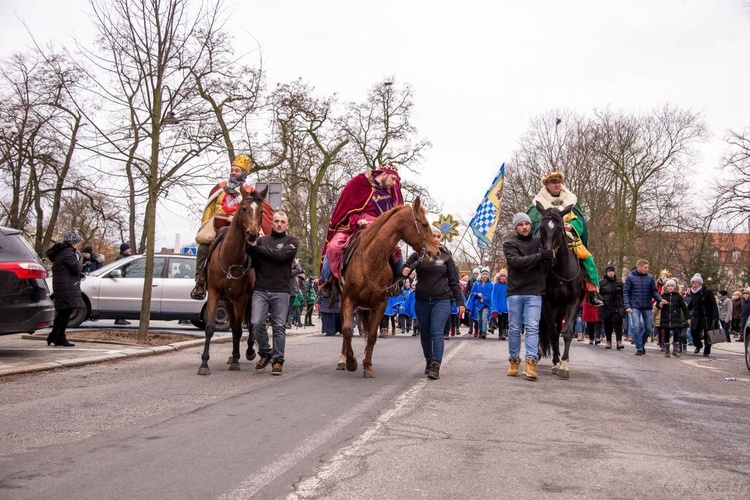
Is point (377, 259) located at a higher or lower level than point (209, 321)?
higher

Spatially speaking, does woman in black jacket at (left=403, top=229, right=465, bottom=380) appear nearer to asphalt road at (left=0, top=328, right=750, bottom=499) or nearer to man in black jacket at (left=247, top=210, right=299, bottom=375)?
asphalt road at (left=0, top=328, right=750, bottom=499)

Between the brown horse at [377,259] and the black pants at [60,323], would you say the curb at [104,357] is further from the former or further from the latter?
the brown horse at [377,259]

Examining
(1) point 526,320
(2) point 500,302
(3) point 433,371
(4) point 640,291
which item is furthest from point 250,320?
(2) point 500,302

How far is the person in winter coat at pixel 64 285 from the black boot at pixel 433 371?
6.30 meters

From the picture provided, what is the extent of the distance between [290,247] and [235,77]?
6953mm

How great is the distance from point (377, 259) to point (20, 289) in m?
5.08

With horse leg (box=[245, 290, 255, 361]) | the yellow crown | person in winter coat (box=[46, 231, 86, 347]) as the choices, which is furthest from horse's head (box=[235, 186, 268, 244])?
person in winter coat (box=[46, 231, 86, 347])

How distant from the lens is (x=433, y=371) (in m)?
9.89

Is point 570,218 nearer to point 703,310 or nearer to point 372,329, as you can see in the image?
point 372,329

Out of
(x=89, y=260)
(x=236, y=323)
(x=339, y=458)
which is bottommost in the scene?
(x=339, y=458)

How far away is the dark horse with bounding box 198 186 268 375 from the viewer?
32.6 feet

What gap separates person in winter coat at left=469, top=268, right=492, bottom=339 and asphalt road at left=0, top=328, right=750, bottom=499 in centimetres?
1299

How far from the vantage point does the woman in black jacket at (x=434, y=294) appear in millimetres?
10164

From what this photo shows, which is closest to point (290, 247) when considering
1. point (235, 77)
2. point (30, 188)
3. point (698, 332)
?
point (235, 77)
